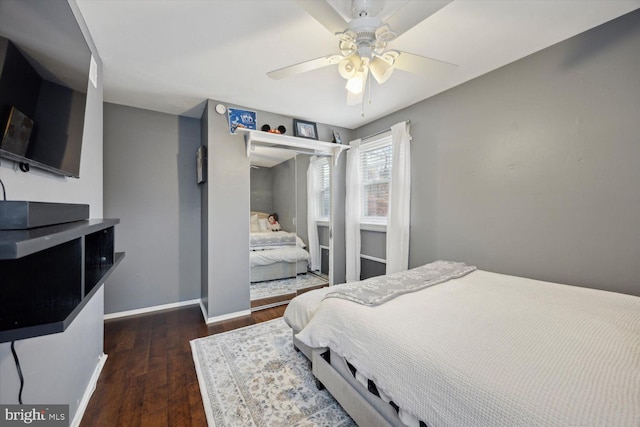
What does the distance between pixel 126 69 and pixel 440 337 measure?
314cm

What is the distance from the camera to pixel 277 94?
266cm

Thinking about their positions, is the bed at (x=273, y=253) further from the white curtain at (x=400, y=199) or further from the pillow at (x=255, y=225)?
the white curtain at (x=400, y=199)

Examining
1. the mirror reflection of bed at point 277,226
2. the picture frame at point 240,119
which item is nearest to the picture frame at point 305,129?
the mirror reflection of bed at point 277,226

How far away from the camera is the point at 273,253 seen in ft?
11.0

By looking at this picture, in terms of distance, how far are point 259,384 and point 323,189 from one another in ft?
8.48

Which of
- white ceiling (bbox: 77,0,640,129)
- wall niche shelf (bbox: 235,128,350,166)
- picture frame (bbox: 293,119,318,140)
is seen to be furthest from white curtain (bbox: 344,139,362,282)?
white ceiling (bbox: 77,0,640,129)

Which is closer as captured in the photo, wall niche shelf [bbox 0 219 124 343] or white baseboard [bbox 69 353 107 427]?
wall niche shelf [bbox 0 219 124 343]

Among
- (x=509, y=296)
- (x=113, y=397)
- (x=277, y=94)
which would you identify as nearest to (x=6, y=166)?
(x=113, y=397)

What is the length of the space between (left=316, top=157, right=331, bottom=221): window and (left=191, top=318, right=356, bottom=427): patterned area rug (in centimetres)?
184

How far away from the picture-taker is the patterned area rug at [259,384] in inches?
58.9

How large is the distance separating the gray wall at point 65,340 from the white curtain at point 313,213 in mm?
2286

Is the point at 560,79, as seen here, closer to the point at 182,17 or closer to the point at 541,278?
the point at 541,278

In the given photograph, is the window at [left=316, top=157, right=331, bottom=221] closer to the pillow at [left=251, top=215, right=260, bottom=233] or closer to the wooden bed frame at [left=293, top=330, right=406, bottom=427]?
the pillow at [left=251, top=215, right=260, bottom=233]

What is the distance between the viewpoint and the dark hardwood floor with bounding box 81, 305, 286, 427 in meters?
1.52
